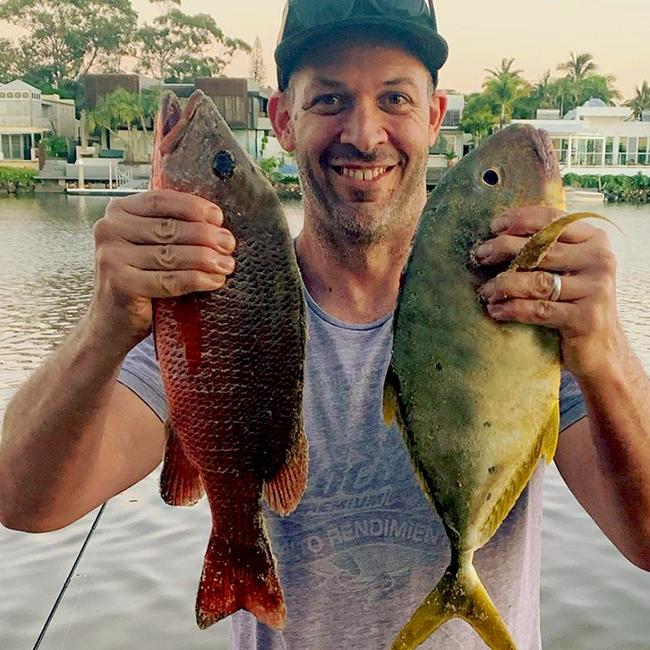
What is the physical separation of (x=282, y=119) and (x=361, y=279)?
0.70 metres

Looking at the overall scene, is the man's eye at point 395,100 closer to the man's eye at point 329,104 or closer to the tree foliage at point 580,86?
the man's eye at point 329,104

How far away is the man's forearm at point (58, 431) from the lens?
1860mm

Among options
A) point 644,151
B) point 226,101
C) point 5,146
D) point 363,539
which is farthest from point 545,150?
point 5,146

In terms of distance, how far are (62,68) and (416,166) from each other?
252ft

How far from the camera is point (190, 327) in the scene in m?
1.75

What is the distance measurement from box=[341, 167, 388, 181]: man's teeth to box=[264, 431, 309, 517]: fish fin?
3.05ft

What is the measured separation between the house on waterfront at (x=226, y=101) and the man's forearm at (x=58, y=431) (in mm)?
48880

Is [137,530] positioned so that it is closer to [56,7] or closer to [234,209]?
[234,209]

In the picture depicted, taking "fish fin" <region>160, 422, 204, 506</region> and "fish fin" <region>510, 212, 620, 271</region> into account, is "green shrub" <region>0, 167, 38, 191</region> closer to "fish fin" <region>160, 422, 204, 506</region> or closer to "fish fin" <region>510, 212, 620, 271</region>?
"fish fin" <region>160, 422, 204, 506</region>

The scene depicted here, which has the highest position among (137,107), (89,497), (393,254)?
(137,107)

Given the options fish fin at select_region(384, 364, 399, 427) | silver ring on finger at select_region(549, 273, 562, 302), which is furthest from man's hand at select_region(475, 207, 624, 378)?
fish fin at select_region(384, 364, 399, 427)

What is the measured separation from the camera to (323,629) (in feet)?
8.07

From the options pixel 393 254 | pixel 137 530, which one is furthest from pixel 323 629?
pixel 137 530

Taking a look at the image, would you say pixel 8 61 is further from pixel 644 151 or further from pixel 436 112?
pixel 436 112
